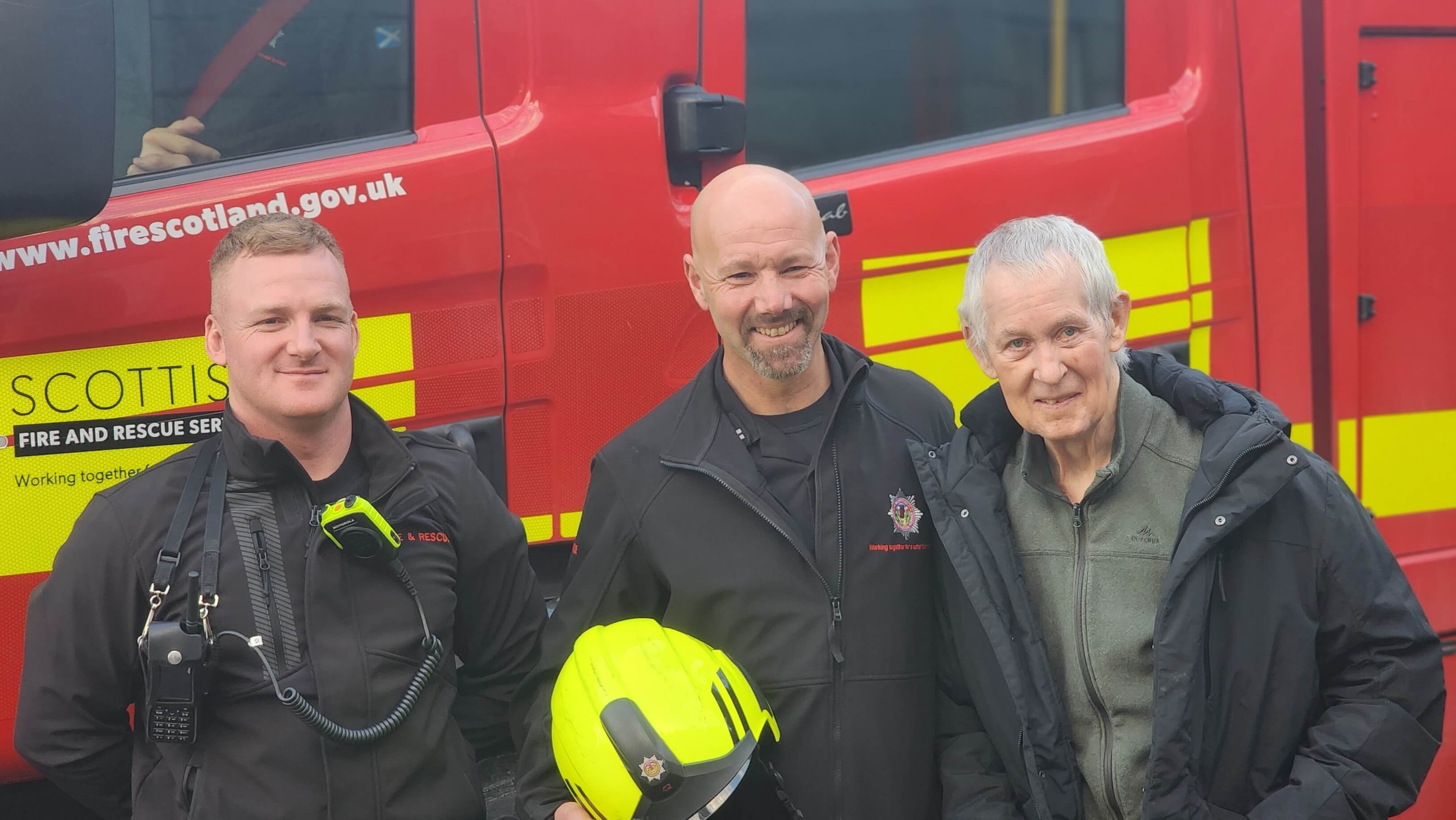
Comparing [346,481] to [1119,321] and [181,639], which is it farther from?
[1119,321]

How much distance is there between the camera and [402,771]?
1.96m

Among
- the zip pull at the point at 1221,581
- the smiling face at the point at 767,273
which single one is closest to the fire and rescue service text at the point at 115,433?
the smiling face at the point at 767,273

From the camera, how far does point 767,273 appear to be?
7.06 ft

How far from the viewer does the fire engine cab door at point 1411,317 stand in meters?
3.20

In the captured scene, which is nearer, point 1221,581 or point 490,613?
point 1221,581

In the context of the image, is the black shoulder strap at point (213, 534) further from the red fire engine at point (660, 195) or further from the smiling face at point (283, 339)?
the red fire engine at point (660, 195)

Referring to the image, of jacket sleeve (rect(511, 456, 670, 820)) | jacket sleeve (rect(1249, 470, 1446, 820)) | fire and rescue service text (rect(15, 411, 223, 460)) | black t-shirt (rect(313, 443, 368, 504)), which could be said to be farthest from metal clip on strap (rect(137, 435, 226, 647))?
jacket sleeve (rect(1249, 470, 1446, 820))

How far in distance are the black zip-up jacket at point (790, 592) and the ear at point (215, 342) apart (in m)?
0.57

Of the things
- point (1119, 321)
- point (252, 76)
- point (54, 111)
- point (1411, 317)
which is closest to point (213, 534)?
point (54, 111)

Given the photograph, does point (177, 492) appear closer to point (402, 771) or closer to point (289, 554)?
point (289, 554)

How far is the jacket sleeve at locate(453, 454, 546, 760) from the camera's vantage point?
7.09 ft

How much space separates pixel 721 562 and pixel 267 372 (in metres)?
0.71

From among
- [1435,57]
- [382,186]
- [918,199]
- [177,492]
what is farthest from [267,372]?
[1435,57]

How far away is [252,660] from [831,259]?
107 cm
